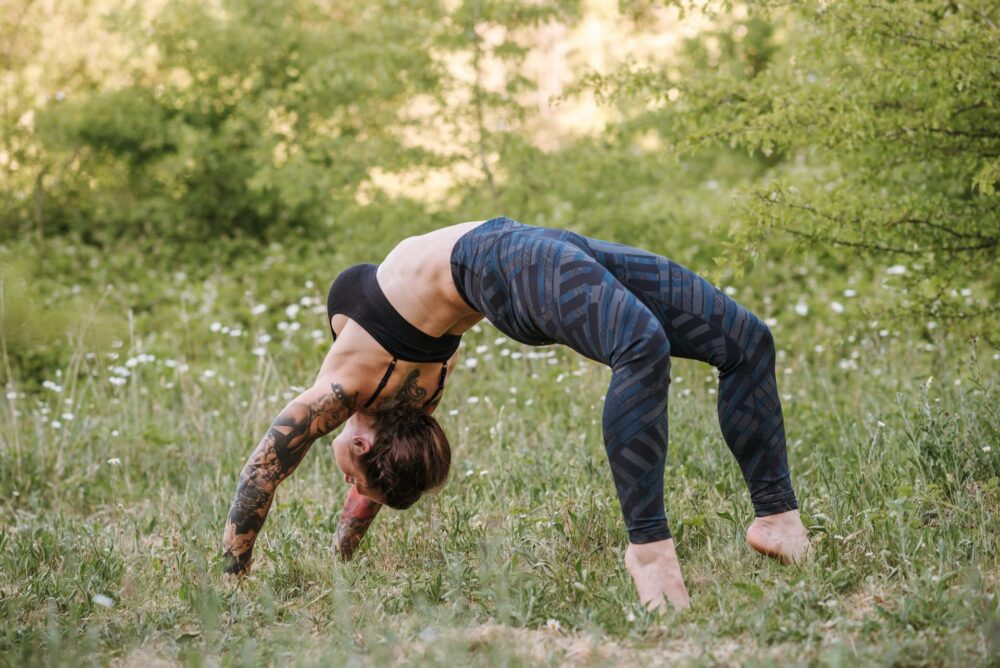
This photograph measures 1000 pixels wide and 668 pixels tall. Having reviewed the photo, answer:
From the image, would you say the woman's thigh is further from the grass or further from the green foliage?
the green foliage

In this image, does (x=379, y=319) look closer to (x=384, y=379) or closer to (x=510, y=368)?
(x=384, y=379)

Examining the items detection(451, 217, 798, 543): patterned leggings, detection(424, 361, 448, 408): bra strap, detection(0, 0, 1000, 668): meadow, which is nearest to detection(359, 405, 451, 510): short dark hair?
detection(424, 361, 448, 408): bra strap

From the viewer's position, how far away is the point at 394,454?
11.0 ft

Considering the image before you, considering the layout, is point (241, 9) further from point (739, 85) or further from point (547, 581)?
point (547, 581)

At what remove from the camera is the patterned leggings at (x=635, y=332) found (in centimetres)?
292

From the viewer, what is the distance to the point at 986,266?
4859mm

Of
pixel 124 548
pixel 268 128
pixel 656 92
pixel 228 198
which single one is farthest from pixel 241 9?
pixel 124 548

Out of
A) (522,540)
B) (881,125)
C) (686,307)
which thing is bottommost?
(522,540)

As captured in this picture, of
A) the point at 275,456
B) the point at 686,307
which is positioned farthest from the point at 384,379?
the point at 686,307

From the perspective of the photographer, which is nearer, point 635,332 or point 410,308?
point 635,332

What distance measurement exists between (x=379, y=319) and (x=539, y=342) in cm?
54

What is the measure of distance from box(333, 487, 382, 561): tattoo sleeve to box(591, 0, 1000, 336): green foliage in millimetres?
2074

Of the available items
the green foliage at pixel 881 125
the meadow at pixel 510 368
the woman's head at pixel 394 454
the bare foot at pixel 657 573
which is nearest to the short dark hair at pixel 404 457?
the woman's head at pixel 394 454

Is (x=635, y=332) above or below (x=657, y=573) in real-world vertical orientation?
above
